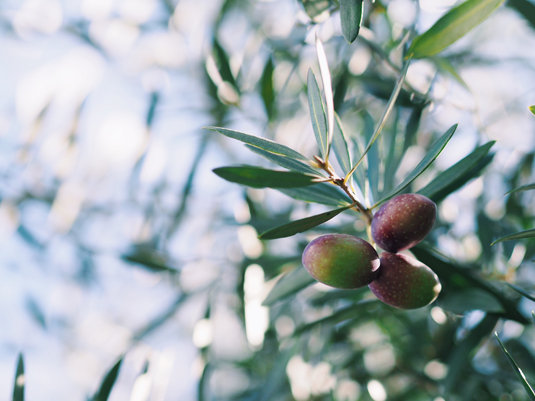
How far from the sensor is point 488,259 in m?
0.79

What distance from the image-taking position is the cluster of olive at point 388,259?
36 cm

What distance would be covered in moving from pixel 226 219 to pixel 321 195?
0.50 m

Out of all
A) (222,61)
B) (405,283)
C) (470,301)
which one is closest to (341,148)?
(405,283)

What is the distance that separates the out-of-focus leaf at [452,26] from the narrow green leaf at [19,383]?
74 centimetres

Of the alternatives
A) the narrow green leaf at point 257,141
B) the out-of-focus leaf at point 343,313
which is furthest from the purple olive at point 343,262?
the out-of-focus leaf at point 343,313

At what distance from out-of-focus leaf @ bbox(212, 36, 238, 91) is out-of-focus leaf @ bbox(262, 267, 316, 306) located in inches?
21.1

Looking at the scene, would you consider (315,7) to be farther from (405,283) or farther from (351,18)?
(405,283)

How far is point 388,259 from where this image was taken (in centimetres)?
40

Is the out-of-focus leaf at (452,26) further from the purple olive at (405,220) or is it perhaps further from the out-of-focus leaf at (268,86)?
the out-of-focus leaf at (268,86)

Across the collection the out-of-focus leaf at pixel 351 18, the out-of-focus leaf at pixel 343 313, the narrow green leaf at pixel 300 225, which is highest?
the out-of-focus leaf at pixel 351 18

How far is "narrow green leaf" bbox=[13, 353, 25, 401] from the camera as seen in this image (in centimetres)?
56

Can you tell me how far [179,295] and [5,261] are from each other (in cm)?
90

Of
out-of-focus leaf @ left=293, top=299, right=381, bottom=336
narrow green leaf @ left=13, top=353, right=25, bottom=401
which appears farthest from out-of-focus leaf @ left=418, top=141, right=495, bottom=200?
narrow green leaf @ left=13, top=353, right=25, bottom=401

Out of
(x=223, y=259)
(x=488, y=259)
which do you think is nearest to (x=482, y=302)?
(x=488, y=259)
